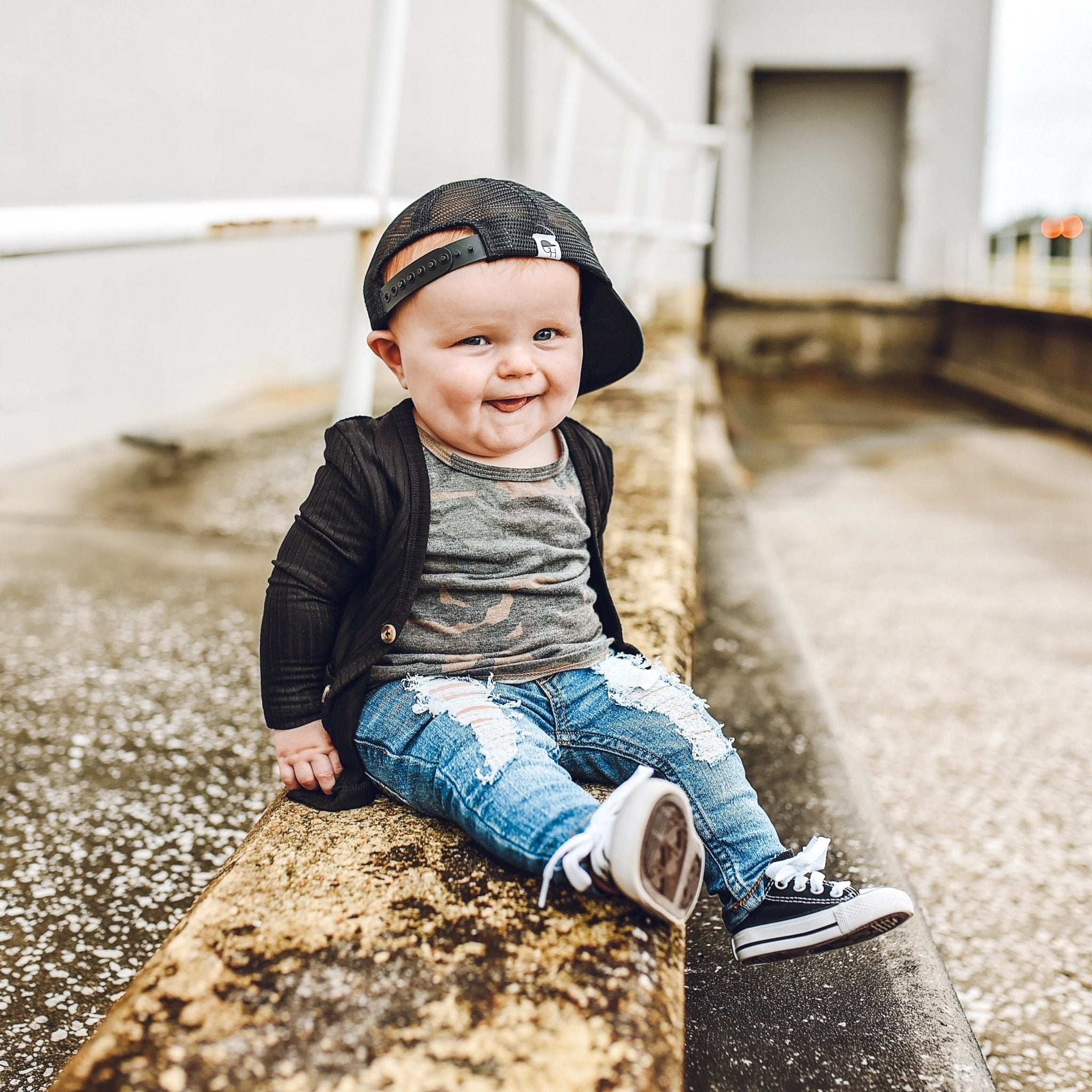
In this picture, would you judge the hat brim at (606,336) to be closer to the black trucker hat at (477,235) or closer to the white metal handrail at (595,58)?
the black trucker hat at (477,235)

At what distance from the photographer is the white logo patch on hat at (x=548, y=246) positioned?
109cm

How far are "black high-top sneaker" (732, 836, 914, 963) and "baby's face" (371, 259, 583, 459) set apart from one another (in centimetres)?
51

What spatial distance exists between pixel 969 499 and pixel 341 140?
2.73 m

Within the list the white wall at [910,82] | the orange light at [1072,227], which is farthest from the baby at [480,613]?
the white wall at [910,82]

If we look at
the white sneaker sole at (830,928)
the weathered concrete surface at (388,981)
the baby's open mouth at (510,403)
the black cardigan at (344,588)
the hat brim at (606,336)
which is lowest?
→ the white sneaker sole at (830,928)

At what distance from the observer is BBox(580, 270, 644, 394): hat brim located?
1.25 m

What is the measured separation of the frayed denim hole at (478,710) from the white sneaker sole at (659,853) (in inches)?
6.4

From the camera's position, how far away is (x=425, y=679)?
114 cm

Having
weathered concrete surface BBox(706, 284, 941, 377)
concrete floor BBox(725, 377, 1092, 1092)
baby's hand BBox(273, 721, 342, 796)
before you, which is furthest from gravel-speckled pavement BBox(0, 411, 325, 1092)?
weathered concrete surface BBox(706, 284, 941, 377)

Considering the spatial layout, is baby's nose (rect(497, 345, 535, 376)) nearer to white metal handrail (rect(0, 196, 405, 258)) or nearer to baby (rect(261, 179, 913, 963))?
baby (rect(261, 179, 913, 963))

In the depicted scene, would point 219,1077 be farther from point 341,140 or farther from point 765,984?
point 341,140

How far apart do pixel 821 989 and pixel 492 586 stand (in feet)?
1.81

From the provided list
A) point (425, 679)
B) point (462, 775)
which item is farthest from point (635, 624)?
point (462, 775)

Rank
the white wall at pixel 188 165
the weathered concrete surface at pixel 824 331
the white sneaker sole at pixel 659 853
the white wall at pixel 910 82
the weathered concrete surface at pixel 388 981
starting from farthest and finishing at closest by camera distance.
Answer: the white wall at pixel 910 82, the weathered concrete surface at pixel 824 331, the white wall at pixel 188 165, the white sneaker sole at pixel 659 853, the weathered concrete surface at pixel 388 981
